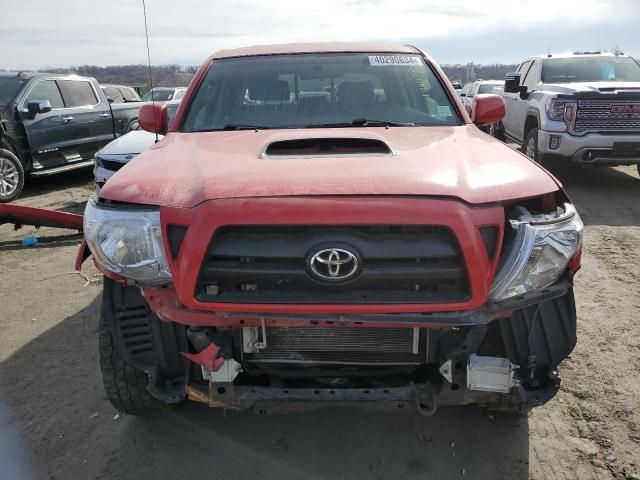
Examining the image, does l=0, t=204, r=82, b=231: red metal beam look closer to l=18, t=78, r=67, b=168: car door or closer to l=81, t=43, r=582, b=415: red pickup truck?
l=81, t=43, r=582, b=415: red pickup truck

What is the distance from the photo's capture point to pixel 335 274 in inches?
77.5

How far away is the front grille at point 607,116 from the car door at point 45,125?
27.1 ft

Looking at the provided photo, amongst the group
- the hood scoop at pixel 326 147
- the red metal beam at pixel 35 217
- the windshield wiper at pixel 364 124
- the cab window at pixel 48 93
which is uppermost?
the windshield wiper at pixel 364 124

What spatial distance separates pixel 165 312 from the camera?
216 centimetres

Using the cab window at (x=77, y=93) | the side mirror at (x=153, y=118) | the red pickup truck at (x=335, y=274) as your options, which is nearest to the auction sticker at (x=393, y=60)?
the red pickup truck at (x=335, y=274)

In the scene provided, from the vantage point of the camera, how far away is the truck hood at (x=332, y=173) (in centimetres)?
204

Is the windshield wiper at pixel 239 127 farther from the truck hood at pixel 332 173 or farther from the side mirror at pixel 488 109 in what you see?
the side mirror at pixel 488 109

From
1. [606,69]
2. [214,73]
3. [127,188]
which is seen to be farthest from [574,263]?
[606,69]

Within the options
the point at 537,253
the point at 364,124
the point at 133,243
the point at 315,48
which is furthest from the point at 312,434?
the point at 315,48

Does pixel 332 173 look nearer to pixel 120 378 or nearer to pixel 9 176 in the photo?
pixel 120 378

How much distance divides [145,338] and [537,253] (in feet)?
5.39

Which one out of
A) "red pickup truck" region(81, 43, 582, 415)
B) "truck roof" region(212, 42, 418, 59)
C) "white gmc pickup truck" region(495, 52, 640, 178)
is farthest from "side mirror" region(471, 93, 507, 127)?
"white gmc pickup truck" region(495, 52, 640, 178)

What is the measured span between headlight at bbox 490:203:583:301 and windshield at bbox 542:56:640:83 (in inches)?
324

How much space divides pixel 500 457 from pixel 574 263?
3.42 feet
